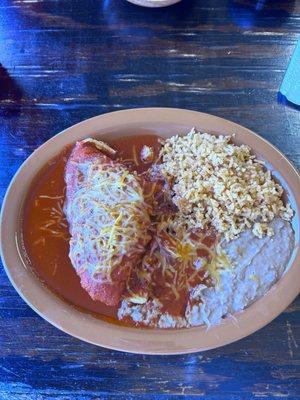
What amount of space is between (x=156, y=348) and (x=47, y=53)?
122cm

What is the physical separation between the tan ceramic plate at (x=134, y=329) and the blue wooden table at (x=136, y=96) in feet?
0.35

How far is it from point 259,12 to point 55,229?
1233mm

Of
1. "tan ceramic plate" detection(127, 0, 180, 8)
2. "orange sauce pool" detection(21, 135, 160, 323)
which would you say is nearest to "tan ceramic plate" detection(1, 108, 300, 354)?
"orange sauce pool" detection(21, 135, 160, 323)

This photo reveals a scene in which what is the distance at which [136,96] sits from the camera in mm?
1875

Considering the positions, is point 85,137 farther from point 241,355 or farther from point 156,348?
point 241,355

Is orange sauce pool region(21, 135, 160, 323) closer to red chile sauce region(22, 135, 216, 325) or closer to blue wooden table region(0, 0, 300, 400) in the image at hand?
red chile sauce region(22, 135, 216, 325)

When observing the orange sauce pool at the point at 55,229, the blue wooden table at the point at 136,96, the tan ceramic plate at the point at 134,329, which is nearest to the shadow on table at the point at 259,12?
the blue wooden table at the point at 136,96

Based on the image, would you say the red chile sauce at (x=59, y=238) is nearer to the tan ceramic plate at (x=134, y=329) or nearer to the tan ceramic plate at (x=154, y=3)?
the tan ceramic plate at (x=134, y=329)

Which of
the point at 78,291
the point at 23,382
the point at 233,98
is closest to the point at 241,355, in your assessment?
the point at 78,291

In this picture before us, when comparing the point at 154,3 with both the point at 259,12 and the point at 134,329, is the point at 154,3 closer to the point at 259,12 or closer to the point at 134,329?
the point at 259,12

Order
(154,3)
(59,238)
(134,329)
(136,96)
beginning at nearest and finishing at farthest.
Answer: (134,329) → (59,238) → (136,96) → (154,3)

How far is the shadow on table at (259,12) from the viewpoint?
2.03 meters

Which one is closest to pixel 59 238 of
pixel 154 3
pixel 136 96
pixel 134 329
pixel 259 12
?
pixel 134 329

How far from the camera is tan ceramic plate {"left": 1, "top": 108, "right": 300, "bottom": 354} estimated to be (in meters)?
1.38
